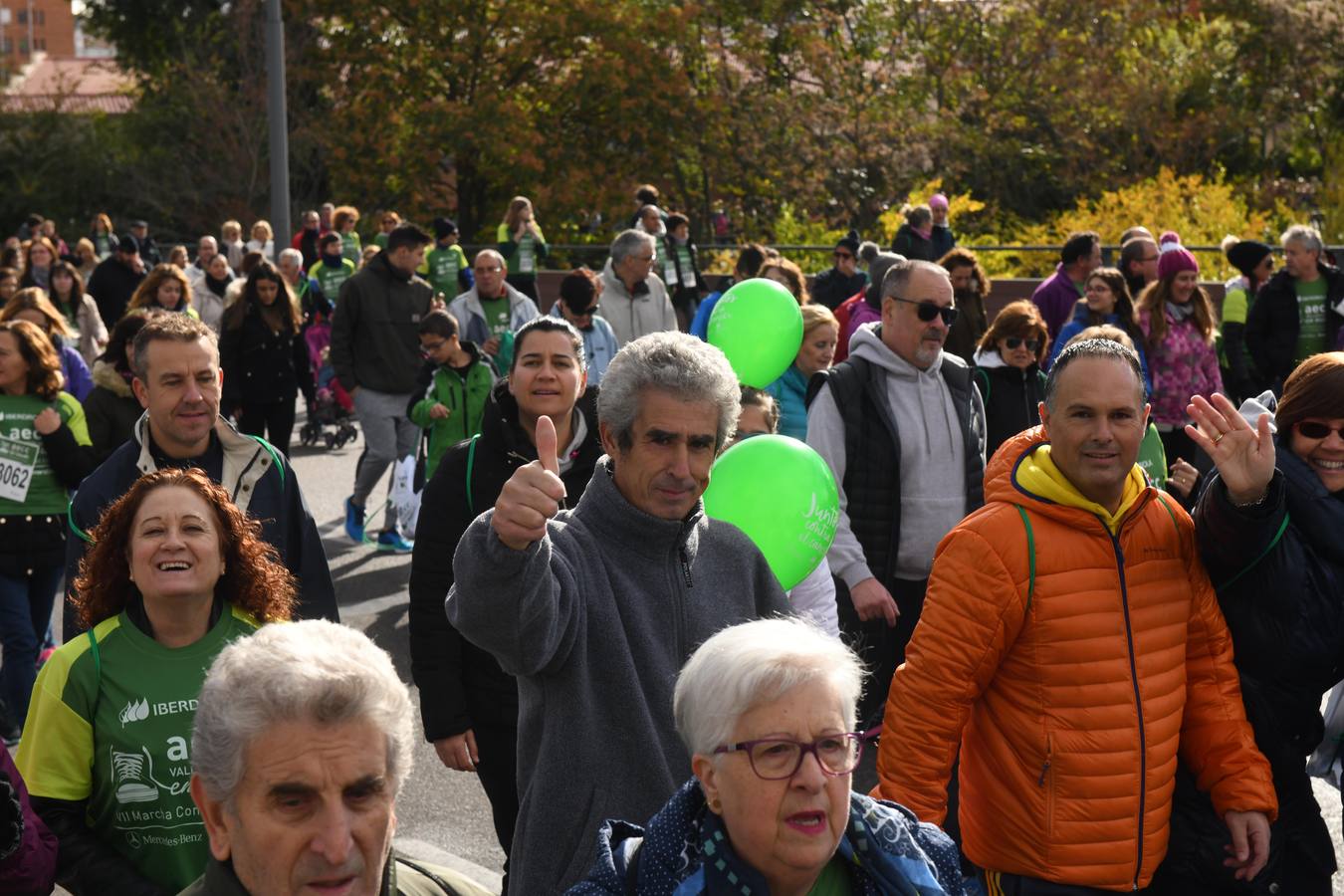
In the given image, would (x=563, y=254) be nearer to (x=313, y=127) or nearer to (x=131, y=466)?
(x=313, y=127)

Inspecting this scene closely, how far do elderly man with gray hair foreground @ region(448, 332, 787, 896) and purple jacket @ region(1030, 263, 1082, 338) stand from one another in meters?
8.47

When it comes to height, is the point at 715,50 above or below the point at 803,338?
Answer: above

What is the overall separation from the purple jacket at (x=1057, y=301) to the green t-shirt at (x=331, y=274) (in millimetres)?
9090

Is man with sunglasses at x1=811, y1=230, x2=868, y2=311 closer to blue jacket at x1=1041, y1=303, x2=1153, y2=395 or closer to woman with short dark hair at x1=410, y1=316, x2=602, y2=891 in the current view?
blue jacket at x1=1041, y1=303, x2=1153, y2=395

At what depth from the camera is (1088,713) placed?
3.84m

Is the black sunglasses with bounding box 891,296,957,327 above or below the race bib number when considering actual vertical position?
above

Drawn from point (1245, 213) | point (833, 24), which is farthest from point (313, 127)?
point (1245, 213)

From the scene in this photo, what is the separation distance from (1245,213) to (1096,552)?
75.9 feet

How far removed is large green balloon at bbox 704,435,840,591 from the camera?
4.82 metres

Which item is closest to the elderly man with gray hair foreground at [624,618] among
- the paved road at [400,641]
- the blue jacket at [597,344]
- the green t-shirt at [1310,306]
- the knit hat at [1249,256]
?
the paved road at [400,641]

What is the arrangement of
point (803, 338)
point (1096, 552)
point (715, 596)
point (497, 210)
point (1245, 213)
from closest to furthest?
1. point (715, 596)
2. point (1096, 552)
3. point (803, 338)
4. point (1245, 213)
5. point (497, 210)

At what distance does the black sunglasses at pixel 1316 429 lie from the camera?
4258 mm

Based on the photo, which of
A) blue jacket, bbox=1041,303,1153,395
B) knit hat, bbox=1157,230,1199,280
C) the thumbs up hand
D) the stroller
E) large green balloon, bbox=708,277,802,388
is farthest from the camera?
the stroller

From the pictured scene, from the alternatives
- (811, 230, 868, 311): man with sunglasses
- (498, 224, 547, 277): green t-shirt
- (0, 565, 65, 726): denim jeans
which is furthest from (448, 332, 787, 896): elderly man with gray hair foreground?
(498, 224, 547, 277): green t-shirt
